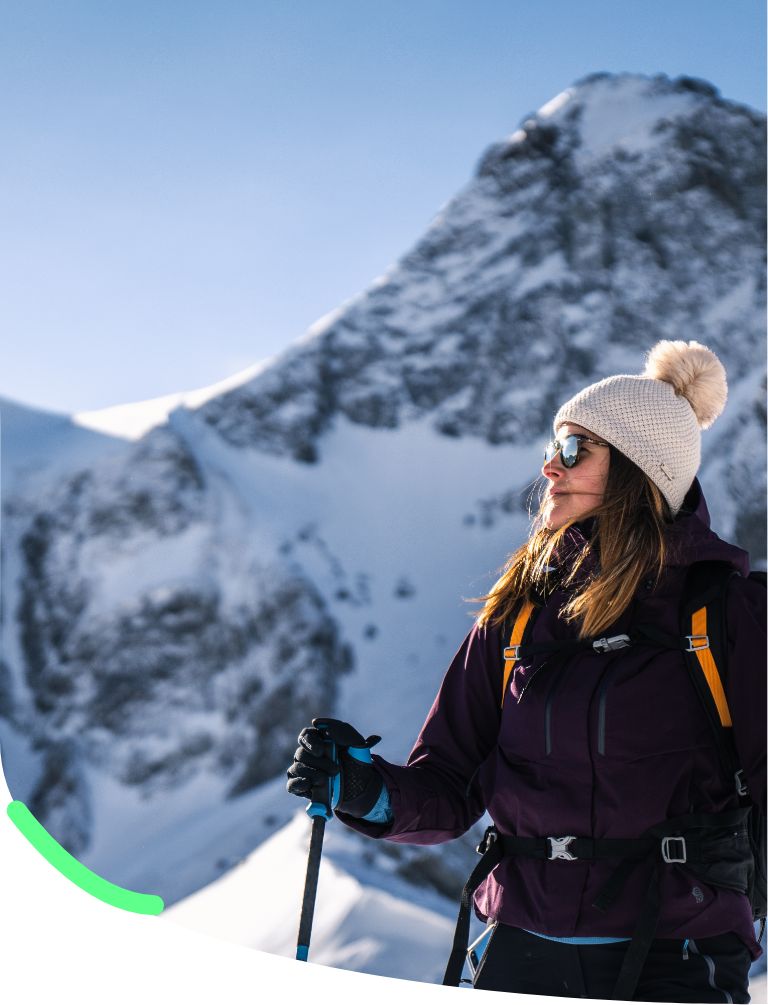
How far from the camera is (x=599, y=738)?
1.69 meters

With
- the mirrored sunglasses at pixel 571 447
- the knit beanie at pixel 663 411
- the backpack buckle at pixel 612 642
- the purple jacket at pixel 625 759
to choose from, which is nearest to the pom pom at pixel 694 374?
the knit beanie at pixel 663 411

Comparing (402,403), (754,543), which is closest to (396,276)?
(402,403)

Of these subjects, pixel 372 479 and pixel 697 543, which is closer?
pixel 697 543

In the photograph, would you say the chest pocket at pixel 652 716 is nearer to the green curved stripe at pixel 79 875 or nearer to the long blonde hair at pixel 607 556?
the long blonde hair at pixel 607 556

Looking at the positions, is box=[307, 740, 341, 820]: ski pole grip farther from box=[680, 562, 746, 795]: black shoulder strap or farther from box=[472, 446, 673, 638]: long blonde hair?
box=[680, 562, 746, 795]: black shoulder strap

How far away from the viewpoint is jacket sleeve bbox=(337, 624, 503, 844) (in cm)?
196

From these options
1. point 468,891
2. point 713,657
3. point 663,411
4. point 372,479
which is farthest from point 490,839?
point 372,479

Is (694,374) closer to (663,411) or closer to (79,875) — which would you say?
(663,411)

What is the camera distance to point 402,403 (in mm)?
22391

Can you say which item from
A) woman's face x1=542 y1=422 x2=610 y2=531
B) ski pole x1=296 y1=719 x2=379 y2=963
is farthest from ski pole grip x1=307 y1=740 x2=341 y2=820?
woman's face x1=542 y1=422 x2=610 y2=531

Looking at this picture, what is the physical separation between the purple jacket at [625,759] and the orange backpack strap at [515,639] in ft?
0.09

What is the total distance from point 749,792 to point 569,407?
86 centimetres

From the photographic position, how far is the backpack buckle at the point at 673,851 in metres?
1.62

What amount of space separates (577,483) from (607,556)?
0.20 meters
